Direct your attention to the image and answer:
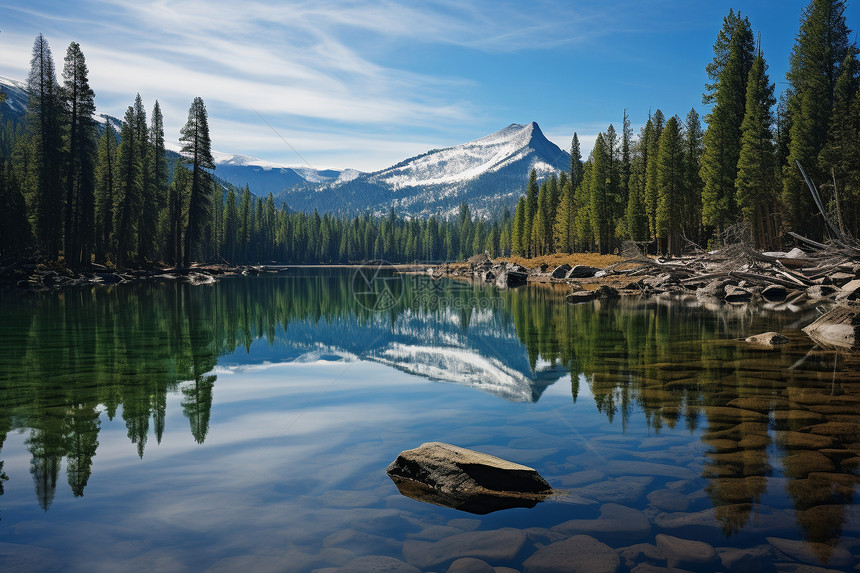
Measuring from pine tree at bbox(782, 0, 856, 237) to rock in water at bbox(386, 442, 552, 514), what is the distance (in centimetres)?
4479

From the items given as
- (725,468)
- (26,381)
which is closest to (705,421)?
(725,468)

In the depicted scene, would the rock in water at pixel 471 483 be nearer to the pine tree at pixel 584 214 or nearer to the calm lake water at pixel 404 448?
the calm lake water at pixel 404 448

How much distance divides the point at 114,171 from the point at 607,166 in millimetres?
60928

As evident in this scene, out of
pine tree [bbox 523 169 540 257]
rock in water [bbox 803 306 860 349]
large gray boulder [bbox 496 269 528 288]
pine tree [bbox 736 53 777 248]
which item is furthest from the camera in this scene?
pine tree [bbox 523 169 540 257]

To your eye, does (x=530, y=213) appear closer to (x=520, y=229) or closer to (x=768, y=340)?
(x=520, y=229)

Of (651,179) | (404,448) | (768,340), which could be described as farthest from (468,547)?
(651,179)

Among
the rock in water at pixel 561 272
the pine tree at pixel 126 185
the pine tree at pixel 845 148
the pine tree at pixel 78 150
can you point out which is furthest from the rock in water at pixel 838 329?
the pine tree at pixel 126 185

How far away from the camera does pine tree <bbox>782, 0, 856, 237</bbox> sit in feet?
138

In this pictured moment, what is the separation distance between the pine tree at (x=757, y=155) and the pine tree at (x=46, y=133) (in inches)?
2209

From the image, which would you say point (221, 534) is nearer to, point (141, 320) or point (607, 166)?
point (141, 320)

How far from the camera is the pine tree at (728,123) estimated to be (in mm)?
46438

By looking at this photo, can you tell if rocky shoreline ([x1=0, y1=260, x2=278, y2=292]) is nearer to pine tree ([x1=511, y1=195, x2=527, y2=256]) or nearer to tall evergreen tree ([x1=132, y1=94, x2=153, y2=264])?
tall evergreen tree ([x1=132, y1=94, x2=153, y2=264])

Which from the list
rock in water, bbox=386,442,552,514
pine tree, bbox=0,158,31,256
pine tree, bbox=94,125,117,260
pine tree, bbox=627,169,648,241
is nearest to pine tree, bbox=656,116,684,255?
pine tree, bbox=627,169,648,241

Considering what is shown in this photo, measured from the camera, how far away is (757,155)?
41688 millimetres
